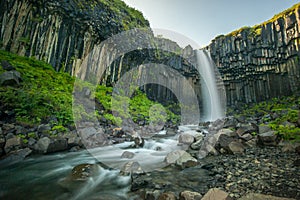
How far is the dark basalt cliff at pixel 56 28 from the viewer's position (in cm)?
1093

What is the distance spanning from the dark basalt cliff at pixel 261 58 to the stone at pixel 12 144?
2355cm

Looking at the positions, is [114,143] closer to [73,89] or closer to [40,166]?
[40,166]

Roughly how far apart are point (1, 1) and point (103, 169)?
13986 millimetres

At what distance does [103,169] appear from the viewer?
445 centimetres

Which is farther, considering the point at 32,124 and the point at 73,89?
the point at 73,89

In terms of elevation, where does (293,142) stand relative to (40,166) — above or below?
above

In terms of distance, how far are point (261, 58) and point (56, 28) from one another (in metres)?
23.7

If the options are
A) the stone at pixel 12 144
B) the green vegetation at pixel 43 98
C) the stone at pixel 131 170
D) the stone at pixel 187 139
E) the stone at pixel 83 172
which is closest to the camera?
the stone at pixel 83 172

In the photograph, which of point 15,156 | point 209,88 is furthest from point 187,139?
Answer: point 209,88

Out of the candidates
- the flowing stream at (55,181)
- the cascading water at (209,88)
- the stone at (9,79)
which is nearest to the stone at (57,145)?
the flowing stream at (55,181)

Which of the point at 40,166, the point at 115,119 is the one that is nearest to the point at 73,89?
the point at 115,119

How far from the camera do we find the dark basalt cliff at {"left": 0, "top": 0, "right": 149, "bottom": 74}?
430 inches

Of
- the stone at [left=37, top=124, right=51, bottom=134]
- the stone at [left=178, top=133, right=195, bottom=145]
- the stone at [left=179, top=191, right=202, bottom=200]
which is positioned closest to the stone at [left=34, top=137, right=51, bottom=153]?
the stone at [left=37, top=124, right=51, bottom=134]

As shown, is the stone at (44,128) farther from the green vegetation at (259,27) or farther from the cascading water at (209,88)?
the green vegetation at (259,27)
